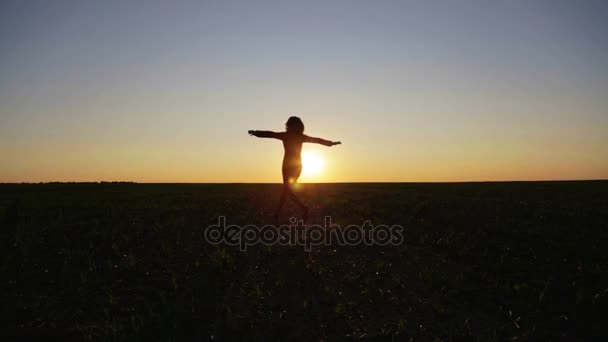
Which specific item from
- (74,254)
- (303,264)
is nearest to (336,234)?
(303,264)

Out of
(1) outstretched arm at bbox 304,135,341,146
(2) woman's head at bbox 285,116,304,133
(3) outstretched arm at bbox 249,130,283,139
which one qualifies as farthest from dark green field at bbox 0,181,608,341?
(2) woman's head at bbox 285,116,304,133

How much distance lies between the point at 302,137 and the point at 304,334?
20.8ft

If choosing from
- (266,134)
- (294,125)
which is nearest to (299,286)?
(266,134)

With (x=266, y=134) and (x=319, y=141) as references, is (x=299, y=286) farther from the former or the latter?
(x=319, y=141)

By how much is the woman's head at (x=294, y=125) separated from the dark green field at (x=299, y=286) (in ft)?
11.2

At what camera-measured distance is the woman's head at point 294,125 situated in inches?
399

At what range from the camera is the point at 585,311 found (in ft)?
18.4

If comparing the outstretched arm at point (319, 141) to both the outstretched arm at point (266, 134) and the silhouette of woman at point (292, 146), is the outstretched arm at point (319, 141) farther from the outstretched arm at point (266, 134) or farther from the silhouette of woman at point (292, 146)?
the outstretched arm at point (266, 134)

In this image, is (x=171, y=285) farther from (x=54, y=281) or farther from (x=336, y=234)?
(x=336, y=234)

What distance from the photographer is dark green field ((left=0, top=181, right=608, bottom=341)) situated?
4.98 metres

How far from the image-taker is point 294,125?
10.1 m

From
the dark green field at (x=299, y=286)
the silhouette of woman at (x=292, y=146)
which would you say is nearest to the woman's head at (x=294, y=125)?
the silhouette of woman at (x=292, y=146)

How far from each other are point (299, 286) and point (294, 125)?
16.6 ft

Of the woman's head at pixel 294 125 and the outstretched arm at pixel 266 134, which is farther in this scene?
the woman's head at pixel 294 125
